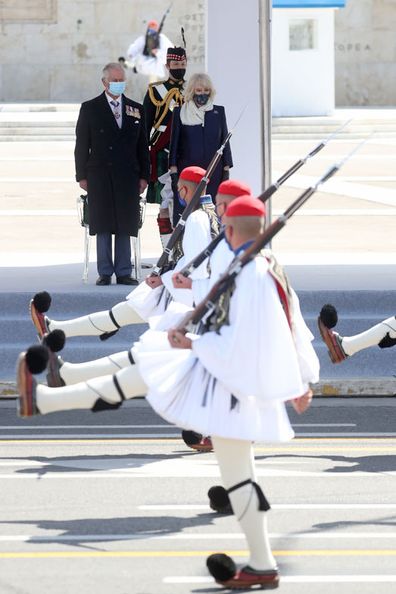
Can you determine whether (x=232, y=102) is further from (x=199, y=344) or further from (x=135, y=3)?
(x=135, y=3)

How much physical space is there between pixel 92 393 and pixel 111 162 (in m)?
7.54

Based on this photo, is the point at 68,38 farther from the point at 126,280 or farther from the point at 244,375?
the point at 244,375

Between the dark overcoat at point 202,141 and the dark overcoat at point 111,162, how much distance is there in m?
0.67

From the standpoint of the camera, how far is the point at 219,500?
941 centimetres

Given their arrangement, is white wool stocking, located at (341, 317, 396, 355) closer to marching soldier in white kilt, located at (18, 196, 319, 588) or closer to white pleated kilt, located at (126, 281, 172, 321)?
white pleated kilt, located at (126, 281, 172, 321)

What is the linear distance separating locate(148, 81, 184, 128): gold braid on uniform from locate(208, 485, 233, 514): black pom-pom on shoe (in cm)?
685

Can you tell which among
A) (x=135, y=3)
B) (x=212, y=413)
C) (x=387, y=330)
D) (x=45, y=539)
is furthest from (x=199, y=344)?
(x=135, y=3)

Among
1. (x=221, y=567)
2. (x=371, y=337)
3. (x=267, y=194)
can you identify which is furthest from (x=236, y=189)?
(x=371, y=337)

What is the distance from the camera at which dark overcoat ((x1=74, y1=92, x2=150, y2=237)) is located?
15430 millimetres

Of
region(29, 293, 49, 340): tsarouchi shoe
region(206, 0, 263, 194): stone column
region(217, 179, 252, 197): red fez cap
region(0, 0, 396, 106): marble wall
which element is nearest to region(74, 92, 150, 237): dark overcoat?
region(206, 0, 263, 194): stone column

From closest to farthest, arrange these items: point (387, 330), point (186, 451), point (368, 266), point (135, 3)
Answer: point (186, 451), point (387, 330), point (368, 266), point (135, 3)

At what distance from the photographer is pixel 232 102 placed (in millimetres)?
15844

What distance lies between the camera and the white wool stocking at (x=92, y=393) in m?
8.15

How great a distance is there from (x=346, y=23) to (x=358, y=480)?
3886cm
